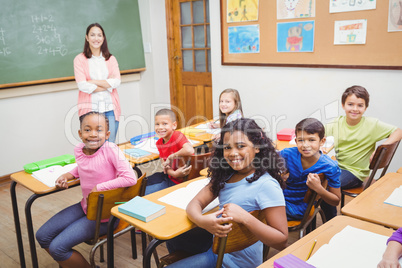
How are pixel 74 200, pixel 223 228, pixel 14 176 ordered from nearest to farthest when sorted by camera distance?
pixel 223 228
pixel 14 176
pixel 74 200

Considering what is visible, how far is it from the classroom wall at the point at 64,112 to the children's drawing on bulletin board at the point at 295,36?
1.94 meters

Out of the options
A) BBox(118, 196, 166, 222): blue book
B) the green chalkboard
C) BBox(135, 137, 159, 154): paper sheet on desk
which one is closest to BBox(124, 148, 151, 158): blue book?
BBox(135, 137, 159, 154): paper sheet on desk

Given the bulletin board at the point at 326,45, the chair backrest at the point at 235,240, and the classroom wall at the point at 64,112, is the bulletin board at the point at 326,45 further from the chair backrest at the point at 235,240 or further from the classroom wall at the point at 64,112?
the chair backrest at the point at 235,240

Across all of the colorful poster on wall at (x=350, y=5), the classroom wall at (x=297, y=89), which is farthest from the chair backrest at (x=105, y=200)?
the colorful poster on wall at (x=350, y=5)

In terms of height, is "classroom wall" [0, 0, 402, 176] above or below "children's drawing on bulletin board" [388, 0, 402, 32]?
below

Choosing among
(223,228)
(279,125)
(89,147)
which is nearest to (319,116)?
(279,125)

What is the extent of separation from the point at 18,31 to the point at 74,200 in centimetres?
192

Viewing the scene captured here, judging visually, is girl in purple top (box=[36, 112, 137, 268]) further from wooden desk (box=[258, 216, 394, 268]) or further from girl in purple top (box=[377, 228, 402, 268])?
girl in purple top (box=[377, 228, 402, 268])

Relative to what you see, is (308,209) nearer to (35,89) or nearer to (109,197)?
(109,197)

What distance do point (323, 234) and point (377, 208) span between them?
0.36m

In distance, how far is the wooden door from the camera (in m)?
5.04

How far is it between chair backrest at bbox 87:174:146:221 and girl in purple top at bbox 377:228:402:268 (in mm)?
1264

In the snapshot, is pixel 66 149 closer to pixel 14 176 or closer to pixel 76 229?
pixel 14 176

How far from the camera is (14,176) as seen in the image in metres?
2.39
